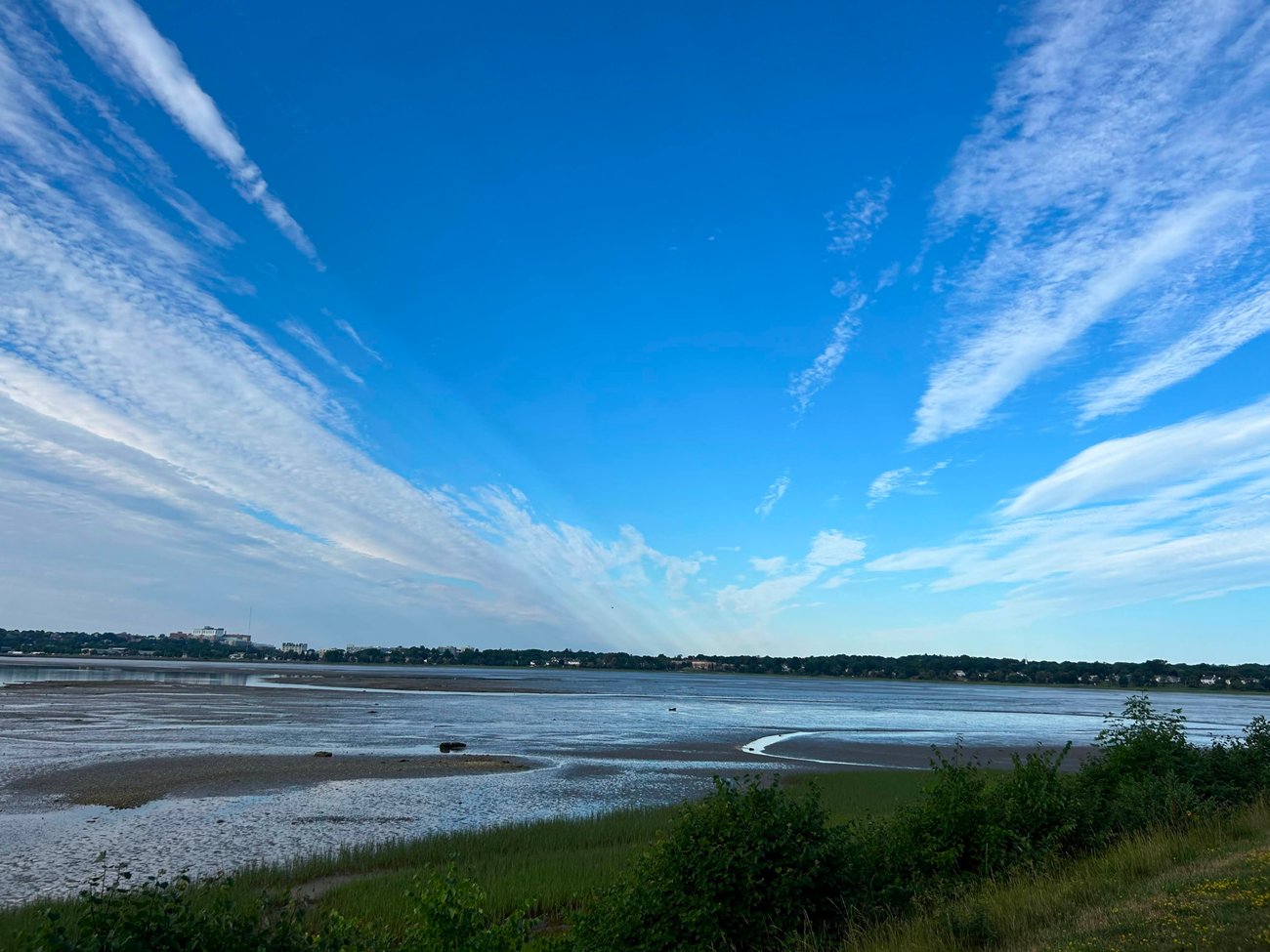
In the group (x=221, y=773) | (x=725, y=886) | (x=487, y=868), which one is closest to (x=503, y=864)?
(x=487, y=868)

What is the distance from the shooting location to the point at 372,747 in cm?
4056

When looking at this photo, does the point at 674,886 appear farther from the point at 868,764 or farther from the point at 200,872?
the point at 868,764

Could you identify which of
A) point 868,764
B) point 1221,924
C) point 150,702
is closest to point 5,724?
point 150,702

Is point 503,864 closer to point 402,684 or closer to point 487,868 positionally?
point 487,868

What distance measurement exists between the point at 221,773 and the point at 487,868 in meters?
18.3

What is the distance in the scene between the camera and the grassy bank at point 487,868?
14.4 metres

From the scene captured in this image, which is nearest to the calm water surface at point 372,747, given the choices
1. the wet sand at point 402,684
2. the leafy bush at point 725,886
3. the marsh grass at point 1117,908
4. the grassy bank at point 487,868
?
the grassy bank at point 487,868

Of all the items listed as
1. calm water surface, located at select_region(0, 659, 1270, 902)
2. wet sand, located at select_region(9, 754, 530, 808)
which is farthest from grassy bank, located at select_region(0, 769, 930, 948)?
wet sand, located at select_region(9, 754, 530, 808)

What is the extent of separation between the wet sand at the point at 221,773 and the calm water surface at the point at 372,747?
1266 millimetres

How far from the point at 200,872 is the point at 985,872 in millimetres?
15064

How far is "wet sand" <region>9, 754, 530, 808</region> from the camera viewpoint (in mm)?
26594

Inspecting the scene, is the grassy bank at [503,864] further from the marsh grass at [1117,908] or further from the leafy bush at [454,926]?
the leafy bush at [454,926]

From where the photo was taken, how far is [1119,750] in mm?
17297

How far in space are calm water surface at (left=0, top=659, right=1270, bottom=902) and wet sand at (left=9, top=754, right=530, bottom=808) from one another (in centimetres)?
127
